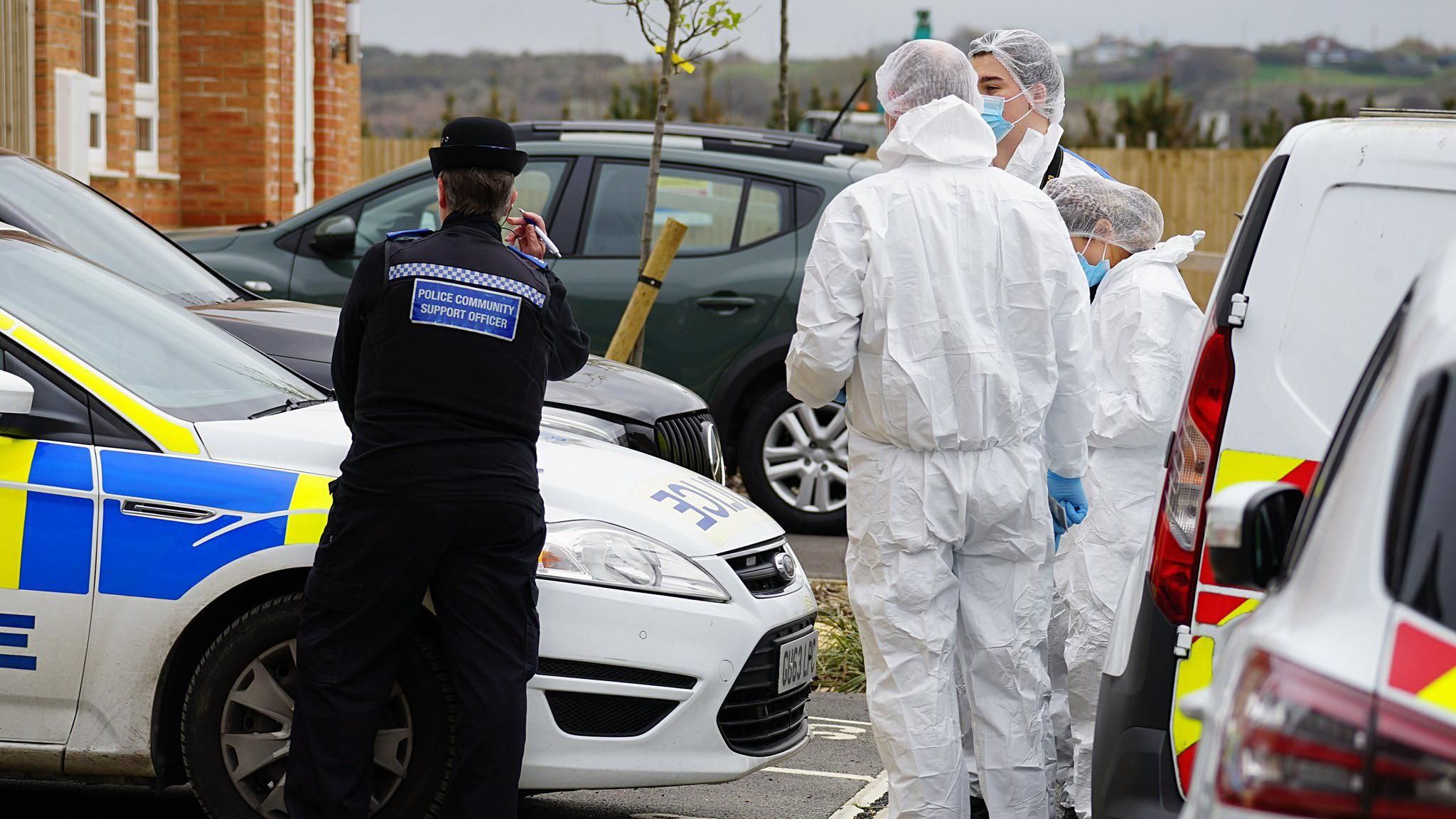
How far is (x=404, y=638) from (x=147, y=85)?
11.0 metres

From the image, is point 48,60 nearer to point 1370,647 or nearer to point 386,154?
point 1370,647

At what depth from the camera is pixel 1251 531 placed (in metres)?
2.59

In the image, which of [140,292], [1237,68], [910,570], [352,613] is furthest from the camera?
[1237,68]

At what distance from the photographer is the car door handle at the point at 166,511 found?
4086 mm

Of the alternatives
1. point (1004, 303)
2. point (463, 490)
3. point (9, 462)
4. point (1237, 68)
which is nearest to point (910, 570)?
point (1004, 303)

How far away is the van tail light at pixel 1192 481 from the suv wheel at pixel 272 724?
1.67 meters

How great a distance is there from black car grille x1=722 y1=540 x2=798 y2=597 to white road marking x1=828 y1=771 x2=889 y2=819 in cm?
69

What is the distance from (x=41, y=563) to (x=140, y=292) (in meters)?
1.24

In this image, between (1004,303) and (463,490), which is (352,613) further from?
(1004,303)

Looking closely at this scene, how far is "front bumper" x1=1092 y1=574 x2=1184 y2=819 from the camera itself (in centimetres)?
331

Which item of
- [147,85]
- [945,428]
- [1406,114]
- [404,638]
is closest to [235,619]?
[404,638]

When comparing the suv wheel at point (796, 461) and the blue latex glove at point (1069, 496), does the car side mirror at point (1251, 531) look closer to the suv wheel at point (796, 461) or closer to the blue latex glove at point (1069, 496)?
the blue latex glove at point (1069, 496)

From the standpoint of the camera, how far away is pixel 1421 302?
7.58 feet

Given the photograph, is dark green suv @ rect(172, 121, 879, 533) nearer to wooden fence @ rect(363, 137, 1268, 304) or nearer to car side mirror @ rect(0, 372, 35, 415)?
car side mirror @ rect(0, 372, 35, 415)
